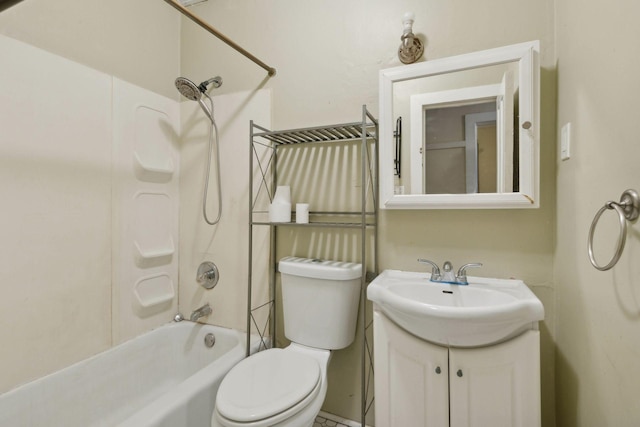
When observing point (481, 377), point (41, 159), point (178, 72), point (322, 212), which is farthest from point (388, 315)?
point (178, 72)

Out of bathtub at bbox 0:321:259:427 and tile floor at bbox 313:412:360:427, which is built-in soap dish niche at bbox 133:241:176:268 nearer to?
bathtub at bbox 0:321:259:427

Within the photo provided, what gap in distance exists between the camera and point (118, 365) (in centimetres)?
153

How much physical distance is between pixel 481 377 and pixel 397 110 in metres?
1.13

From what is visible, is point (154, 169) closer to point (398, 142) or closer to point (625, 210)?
point (398, 142)

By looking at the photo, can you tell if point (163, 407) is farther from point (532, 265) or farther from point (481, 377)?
point (532, 265)

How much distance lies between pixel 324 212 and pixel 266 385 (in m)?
0.84

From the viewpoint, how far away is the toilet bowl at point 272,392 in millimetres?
985

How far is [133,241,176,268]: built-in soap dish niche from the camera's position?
1696 millimetres

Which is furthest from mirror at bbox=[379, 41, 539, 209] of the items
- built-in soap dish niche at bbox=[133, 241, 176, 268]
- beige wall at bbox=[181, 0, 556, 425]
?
built-in soap dish niche at bbox=[133, 241, 176, 268]

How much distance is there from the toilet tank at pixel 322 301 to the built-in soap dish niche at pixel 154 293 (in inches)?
34.2

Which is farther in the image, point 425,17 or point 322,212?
point 322,212

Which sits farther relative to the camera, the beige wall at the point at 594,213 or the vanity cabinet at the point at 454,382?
the vanity cabinet at the point at 454,382

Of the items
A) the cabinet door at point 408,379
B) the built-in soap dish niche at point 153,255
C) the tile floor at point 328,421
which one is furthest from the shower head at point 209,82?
the tile floor at point 328,421

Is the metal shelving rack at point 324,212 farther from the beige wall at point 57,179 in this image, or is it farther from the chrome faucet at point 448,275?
the beige wall at point 57,179
